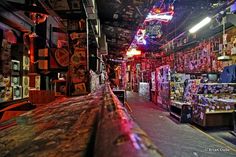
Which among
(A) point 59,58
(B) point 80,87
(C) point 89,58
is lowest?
(B) point 80,87

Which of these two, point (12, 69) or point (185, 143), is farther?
point (12, 69)

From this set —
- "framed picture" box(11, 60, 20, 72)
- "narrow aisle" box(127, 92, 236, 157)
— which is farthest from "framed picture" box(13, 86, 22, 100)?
"narrow aisle" box(127, 92, 236, 157)

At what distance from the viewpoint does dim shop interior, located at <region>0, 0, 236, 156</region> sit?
5.05 m

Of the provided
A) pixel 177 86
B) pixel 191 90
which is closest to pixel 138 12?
pixel 191 90

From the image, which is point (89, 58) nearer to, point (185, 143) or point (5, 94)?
point (5, 94)

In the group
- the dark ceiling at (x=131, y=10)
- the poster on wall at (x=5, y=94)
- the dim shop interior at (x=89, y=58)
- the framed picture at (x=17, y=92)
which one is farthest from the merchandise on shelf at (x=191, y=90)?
the poster on wall at (x=5, y=94)

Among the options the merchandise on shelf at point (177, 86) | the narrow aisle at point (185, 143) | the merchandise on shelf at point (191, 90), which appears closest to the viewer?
the narrow aisle at point (185, 143)

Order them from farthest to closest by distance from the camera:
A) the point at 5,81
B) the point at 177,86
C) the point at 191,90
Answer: the point at 177,86 < the point at 191,90 < the point at 5,81

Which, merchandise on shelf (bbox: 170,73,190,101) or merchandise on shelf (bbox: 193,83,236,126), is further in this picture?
merchandise on shelf (bbox: 170,73,190,101)

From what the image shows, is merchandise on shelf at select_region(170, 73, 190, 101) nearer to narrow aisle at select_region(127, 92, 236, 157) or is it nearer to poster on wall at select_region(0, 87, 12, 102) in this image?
narrow aisle at select_region(127, 92, 236, 157)

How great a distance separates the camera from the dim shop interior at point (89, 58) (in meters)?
5.05

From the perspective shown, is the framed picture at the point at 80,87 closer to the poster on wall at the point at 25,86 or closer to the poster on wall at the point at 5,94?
the poster on wall at the point at 5,94

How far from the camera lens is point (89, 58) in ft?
29.3

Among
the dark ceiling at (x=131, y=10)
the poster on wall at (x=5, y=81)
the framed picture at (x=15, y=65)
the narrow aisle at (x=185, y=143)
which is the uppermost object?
the dark ceiling at (x=131, y=10)
